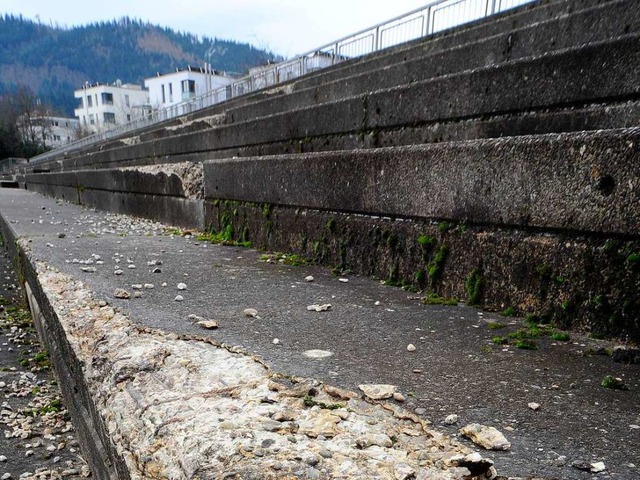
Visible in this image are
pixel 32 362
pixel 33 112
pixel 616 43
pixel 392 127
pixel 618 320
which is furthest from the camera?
pixel 33 112

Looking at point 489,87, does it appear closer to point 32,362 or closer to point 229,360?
point 229,360

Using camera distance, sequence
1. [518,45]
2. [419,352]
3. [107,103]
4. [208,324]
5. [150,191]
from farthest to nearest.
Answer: [107,103] → [150,191] → [518,45] → [208,324] → [419,352]

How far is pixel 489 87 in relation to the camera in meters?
2.72

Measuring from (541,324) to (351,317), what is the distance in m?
0.86

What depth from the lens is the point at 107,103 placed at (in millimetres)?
81688

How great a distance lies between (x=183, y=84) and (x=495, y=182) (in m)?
72.4

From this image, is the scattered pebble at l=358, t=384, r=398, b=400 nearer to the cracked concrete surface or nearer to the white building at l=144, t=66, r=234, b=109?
the cracked concrete surface

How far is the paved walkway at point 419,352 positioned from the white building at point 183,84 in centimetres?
6645

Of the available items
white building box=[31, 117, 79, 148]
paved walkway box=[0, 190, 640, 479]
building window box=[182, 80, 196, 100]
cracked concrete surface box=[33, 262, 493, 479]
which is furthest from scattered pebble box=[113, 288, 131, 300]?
white building box=[31, 117, 79, 148]

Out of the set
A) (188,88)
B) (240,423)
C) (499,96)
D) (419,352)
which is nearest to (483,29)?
(499,96)

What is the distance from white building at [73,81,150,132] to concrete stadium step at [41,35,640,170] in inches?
3355

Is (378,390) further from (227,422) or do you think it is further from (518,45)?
(518,45)

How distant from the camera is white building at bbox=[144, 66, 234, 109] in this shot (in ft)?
215

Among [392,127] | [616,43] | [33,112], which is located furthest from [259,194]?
[33,112]
